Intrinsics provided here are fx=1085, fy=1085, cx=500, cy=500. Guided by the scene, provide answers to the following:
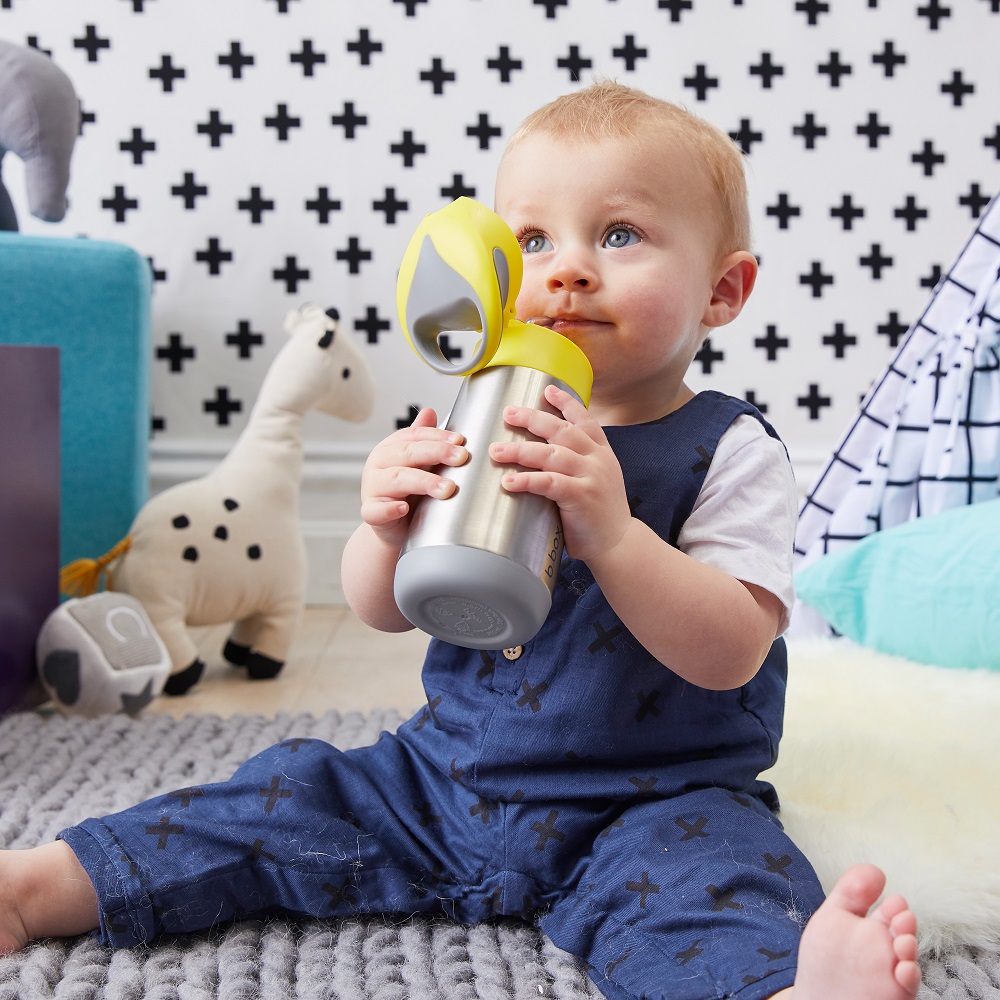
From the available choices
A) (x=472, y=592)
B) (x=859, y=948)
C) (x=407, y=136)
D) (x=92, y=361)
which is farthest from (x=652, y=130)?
(x=407, y=136)

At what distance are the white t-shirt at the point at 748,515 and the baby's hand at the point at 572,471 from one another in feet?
0.30

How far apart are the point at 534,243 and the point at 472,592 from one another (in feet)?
0.84

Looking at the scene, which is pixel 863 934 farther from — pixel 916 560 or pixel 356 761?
pixel 916 560

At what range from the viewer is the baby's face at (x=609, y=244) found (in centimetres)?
62

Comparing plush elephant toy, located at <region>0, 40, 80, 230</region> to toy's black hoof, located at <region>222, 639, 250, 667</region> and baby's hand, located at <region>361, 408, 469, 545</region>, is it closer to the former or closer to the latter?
toy's black hoof, located at <region>222, 639, 250, 667</region>

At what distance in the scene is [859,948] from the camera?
435mm

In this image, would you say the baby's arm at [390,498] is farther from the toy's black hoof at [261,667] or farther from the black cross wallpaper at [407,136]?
the black cross wallpaper at [407,136]

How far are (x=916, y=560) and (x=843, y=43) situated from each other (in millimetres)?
965

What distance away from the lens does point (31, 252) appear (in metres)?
1.27

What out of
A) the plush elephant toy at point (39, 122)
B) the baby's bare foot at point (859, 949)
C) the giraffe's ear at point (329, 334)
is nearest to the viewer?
the baby's bare foot at point (859, 949)

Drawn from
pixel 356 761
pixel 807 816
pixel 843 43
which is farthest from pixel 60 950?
pixel 843 43

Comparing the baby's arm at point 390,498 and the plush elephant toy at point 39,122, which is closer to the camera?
the baby's arm at point 390,498

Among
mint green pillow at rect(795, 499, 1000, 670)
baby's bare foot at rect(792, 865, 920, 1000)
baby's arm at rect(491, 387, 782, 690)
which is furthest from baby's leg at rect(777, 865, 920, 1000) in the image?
mint green pillow at rect(795, 499, 1000, 670)

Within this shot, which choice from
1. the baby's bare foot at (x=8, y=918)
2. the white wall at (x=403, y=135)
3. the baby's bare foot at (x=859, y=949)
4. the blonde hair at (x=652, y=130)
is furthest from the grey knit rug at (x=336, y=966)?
the white wall at (x=403, y=135)
